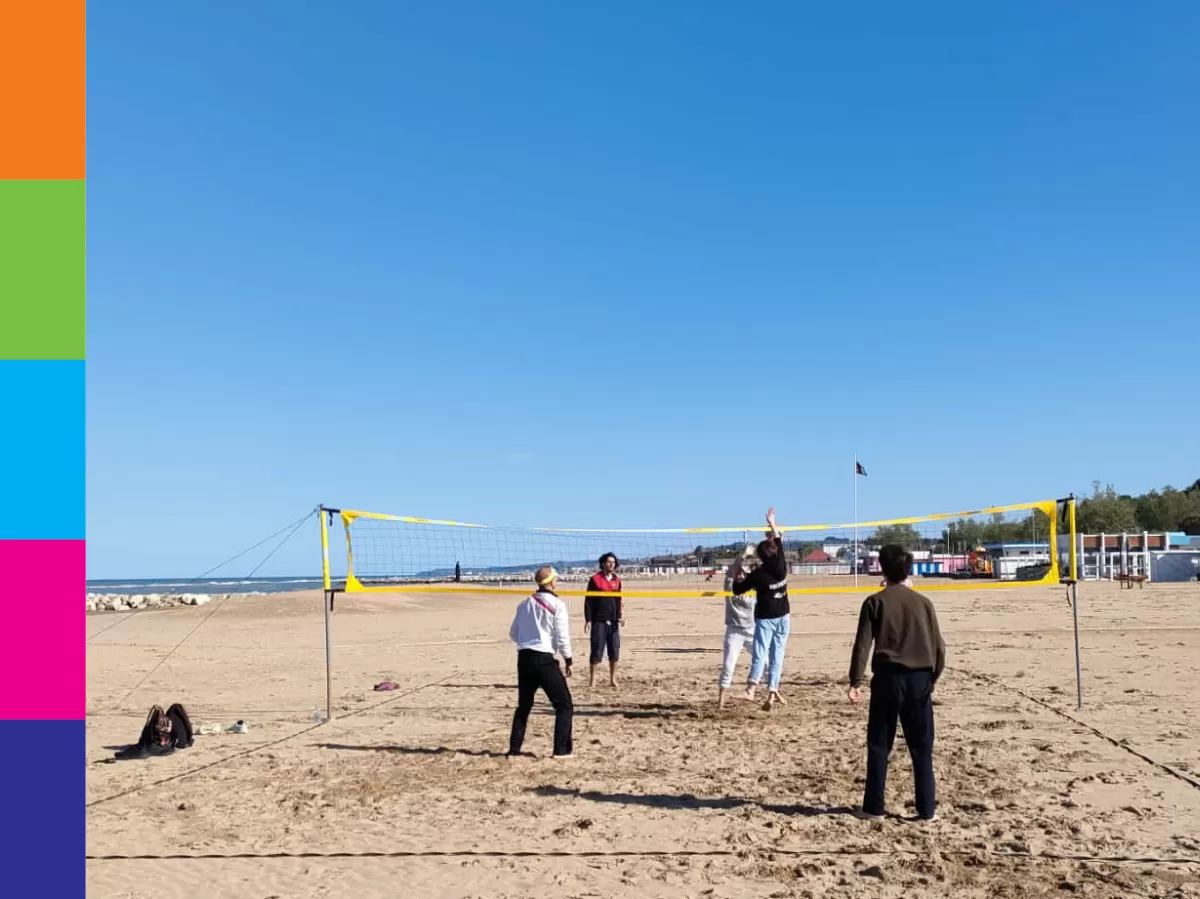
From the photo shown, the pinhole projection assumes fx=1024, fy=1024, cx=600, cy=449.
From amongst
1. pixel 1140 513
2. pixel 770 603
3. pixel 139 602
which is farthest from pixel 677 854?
pixel 1140 513

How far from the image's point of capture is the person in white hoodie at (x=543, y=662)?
8273 mm

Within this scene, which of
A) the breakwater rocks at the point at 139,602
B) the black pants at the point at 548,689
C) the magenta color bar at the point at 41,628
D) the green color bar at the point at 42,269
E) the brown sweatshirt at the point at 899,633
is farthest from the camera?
the breakwater rocks at the point at 139,602

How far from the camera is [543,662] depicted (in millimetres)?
8289

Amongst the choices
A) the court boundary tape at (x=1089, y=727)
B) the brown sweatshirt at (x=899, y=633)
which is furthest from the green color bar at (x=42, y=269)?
the court boundary tape at (x=1089, y=727)

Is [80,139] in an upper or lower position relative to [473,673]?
upper

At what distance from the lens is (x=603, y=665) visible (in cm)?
1465

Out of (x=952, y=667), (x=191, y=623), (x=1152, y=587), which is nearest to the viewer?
(x=952, y=667)

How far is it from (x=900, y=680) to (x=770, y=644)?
155 inches

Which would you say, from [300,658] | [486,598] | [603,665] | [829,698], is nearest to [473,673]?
[603,665]

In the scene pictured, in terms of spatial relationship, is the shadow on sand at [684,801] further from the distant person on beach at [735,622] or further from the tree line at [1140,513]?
the tree line at [1140,513]

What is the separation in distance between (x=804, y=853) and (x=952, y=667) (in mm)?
9101

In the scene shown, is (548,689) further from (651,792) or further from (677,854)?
(677,854)

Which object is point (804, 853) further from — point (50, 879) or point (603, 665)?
point (603, 665)

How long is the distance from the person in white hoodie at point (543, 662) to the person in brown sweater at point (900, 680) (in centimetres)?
275
